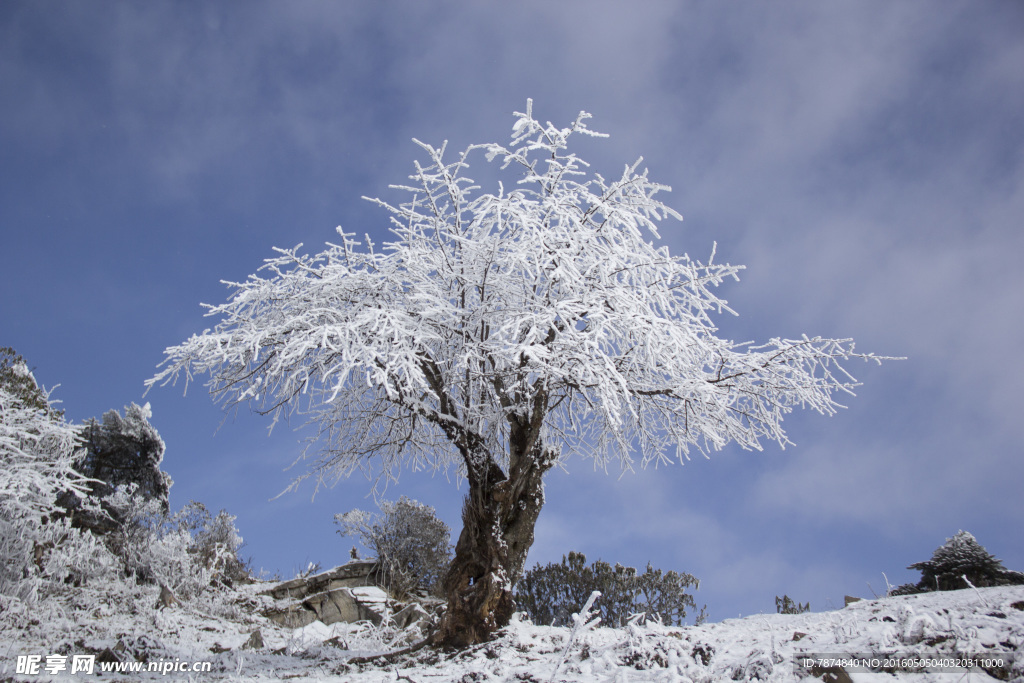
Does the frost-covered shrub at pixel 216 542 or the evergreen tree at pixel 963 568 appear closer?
the evergreen tree at pixel 963 568

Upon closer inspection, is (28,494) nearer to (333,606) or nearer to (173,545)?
(173,545)

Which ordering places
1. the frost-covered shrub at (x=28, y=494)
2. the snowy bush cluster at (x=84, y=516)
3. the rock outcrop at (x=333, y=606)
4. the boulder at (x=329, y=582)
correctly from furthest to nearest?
the boulder at (x=329, y=582)
the rock outcrop at (x=333, y=606)
the snowy bush cluster at (x=84, y=516)
the frost-covered shrub at (x=28, y=494)

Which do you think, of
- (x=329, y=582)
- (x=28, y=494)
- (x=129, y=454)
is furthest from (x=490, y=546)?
(x=129, y=454)

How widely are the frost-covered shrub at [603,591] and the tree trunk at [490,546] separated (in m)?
4.24

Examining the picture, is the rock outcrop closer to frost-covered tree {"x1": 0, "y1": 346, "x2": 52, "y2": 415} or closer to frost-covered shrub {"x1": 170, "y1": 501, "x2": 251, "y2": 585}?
frost-covered shrub {"x1": 170, "y1": 501, "x2": 251, "y2": 585}

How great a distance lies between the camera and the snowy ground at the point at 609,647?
423 cm

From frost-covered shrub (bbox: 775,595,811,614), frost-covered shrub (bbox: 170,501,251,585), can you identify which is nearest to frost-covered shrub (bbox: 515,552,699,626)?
frost-covered shrub (bbox: 775,595,811,614)

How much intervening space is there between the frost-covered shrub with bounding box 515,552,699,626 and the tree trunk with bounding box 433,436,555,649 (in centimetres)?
424

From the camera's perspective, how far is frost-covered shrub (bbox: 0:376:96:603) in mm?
9016

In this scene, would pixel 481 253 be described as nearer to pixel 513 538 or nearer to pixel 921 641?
pixel 513 538

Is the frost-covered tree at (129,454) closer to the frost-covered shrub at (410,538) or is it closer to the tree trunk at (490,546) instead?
the frost-covered shrub at (410,538)

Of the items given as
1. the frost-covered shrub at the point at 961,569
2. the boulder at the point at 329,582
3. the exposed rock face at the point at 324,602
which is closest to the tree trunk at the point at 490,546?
the exposed rock face at the point at 324,602

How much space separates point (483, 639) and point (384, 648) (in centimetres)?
217

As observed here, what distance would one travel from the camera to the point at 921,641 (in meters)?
4.27
